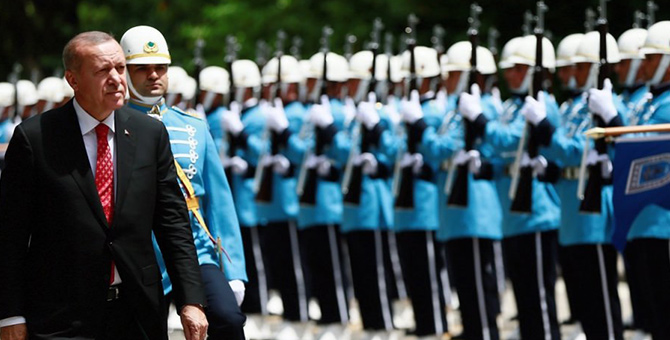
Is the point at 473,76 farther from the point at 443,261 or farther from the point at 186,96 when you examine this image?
the point at 186,96

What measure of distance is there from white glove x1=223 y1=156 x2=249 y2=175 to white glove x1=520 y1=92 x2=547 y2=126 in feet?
12.1

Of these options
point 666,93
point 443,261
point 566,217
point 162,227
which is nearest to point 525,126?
point 566,217

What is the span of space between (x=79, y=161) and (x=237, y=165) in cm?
727

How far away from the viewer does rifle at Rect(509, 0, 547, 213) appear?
9.73 m

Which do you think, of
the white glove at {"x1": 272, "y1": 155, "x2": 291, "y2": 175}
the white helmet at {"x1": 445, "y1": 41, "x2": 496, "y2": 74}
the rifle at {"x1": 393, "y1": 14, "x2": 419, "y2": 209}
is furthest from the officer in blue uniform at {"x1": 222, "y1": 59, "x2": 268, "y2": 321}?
the white helmet at {"x1": 445, "y1": 41, "x2": 496, "y2": 74}

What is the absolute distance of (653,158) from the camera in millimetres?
8273

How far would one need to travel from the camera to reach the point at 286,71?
13352 millimetres

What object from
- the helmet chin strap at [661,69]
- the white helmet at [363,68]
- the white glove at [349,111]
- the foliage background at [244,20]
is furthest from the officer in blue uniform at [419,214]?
the foliage background at [244,20]

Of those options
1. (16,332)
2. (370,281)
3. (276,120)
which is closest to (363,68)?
(276,120)

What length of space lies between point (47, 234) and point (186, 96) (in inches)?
339

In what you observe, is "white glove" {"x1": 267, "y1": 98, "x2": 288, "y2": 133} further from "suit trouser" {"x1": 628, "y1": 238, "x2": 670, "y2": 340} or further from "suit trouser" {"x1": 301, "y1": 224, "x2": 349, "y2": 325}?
"suit trouser" {"x1": 628, "y1": 238, "x2": 670, "y2": 340}

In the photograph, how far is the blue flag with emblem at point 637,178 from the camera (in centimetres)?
823

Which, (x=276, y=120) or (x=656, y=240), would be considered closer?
(x=656, y=240)

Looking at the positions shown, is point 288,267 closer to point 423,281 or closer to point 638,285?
point 423,281
